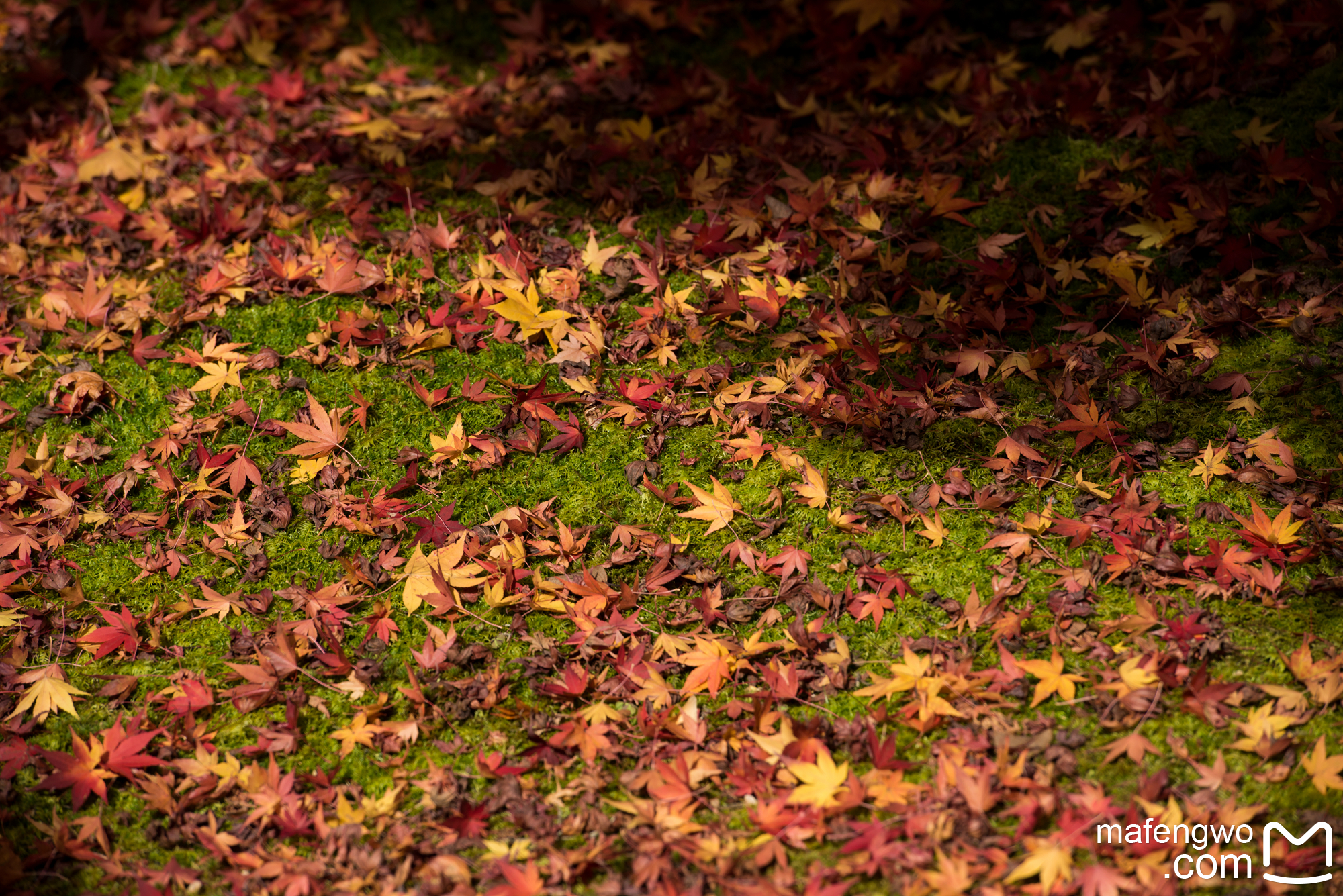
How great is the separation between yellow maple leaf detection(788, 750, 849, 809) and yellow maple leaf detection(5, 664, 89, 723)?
1.95 m

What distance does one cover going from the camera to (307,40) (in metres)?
4.61

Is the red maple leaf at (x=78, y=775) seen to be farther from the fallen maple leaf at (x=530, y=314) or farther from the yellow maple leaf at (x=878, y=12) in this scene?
the yellow maple leaf at (x=878, y=12)

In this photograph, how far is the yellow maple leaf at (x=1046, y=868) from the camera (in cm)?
208

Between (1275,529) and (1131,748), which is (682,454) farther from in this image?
(1275,529)

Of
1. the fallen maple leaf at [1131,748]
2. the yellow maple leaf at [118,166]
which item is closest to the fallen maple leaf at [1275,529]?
the fallen maple leaf at [1131,748]

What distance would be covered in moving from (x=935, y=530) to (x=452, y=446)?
4.95 feet

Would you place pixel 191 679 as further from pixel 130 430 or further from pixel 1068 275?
pixel 1068 275

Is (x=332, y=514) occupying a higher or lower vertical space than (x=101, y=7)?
lower

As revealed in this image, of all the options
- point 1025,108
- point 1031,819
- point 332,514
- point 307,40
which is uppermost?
point 307,40

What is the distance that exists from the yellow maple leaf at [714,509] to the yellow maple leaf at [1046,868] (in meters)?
1.19

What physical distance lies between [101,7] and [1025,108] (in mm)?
4384

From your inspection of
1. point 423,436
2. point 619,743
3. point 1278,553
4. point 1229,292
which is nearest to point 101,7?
point 423,436

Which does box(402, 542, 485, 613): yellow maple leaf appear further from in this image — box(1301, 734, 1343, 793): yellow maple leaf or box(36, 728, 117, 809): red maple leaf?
box(1301, 734, 1343, 793): yellow maple leaf

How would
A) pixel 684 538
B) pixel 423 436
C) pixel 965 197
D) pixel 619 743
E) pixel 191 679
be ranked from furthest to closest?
1. pixel 965 197
2. pixel 423 436
3. pixel 684 538
4. pixel 191 679
5. pixel 619 743
